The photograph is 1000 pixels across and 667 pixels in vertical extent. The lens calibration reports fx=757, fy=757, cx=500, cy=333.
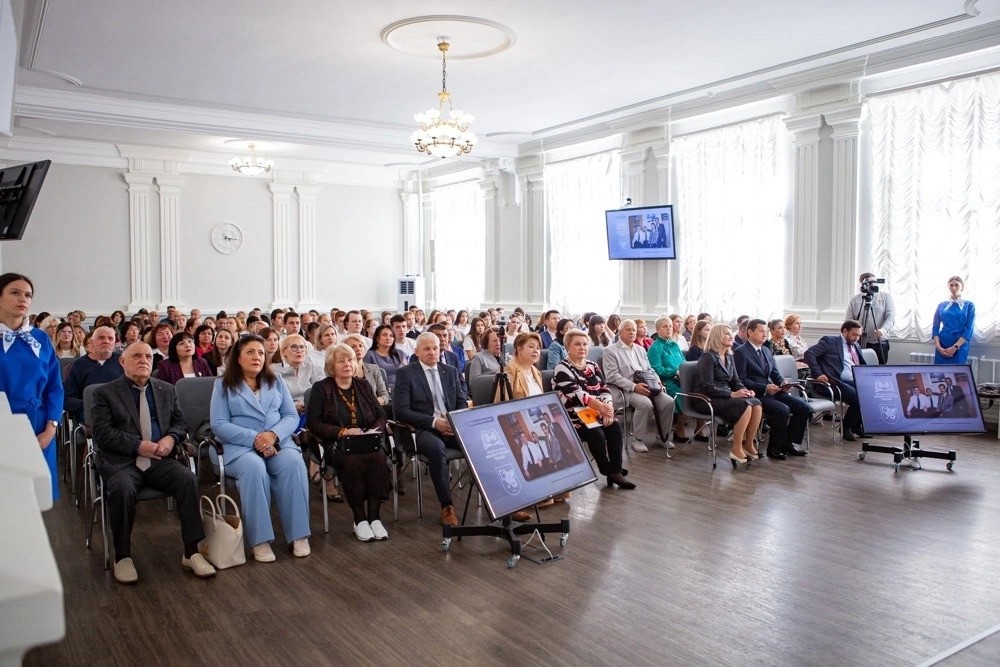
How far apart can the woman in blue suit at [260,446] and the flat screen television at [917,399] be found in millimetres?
4524

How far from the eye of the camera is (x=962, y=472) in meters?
5.91

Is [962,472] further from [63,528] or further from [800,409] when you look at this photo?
[63,528]

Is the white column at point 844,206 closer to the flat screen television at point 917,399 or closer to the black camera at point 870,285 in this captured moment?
the black camera at point 870,285

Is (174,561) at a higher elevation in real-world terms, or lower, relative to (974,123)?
lower

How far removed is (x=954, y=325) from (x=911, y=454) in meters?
2.28

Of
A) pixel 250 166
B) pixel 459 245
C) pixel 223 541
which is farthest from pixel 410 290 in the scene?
pixel 223 541

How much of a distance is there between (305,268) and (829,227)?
10289mm

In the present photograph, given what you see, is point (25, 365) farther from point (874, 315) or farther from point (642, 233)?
point (642, 233)

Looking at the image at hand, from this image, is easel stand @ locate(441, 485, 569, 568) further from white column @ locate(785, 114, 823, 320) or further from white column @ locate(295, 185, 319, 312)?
white column @ locate(295, 185, 319, 312)

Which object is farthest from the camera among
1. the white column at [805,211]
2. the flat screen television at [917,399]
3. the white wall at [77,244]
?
the white wall at [77,244]

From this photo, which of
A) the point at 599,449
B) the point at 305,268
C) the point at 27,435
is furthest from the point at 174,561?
the point at 305,268

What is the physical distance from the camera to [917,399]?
6.25 m

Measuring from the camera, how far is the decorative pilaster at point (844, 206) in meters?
8.71

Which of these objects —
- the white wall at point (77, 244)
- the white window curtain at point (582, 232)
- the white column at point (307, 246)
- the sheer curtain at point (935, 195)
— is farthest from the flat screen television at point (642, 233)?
the white wall at point (77, 244)
